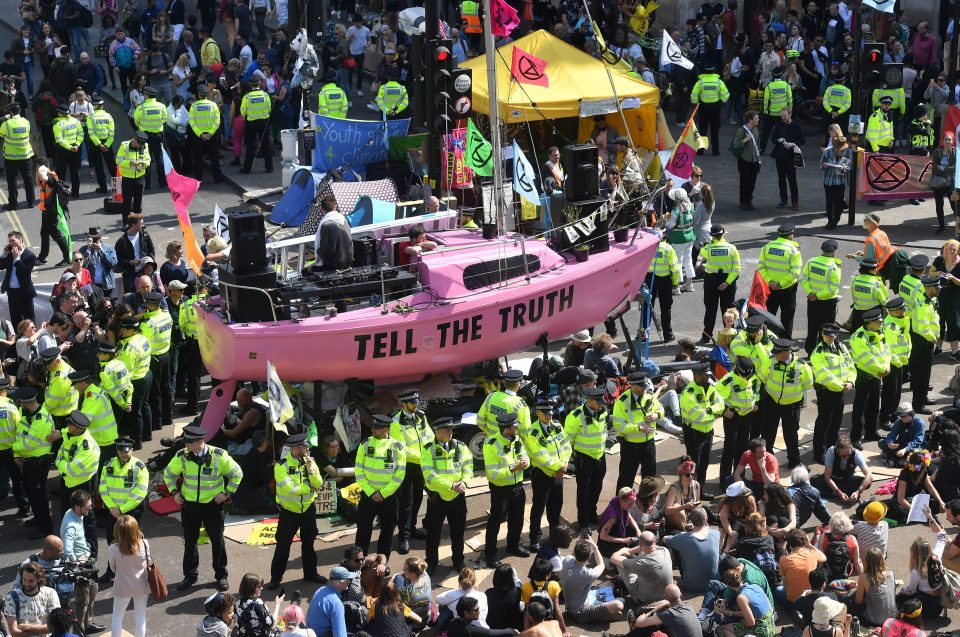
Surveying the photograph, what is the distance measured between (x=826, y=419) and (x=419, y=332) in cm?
461

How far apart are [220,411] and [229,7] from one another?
1838 cm

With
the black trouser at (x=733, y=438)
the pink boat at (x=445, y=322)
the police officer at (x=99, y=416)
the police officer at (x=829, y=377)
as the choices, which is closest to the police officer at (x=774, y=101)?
the pink boat at (x=445, y=322)

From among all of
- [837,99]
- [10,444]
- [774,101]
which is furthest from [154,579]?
[837,99]

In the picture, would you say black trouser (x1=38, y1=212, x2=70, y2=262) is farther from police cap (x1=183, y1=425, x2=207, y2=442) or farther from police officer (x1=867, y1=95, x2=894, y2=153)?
police officer (x1=867, y1=95, x2=894, y2=153)

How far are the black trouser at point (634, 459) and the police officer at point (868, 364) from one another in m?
2.79

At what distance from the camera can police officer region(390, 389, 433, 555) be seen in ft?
54.9

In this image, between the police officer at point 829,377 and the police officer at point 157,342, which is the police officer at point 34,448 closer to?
the police officer at point 157,342

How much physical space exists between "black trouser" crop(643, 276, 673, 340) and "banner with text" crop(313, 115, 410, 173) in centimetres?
557

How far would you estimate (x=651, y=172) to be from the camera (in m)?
27.3

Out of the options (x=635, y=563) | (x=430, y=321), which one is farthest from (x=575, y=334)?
(x=635, y=563)

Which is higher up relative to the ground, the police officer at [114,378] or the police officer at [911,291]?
the police officer at [911,291]

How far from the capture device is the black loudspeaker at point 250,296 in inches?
720

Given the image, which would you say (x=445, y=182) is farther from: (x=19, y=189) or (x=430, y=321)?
(x=19, y=189)

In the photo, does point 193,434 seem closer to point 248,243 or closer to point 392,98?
point 248,243
